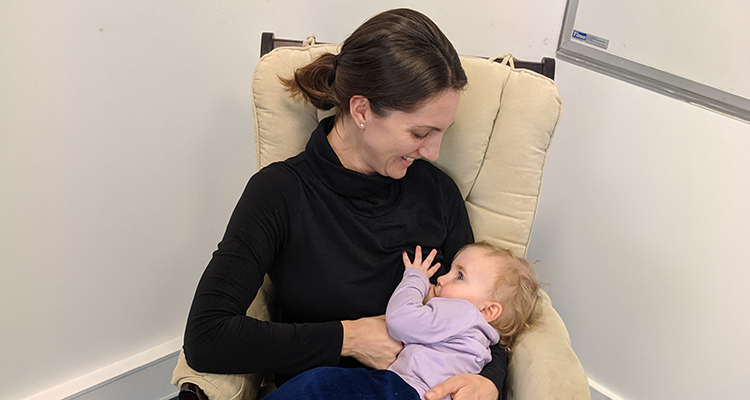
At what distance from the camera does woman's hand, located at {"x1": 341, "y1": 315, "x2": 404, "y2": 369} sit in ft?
4.28

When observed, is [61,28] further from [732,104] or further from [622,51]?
[732,104]

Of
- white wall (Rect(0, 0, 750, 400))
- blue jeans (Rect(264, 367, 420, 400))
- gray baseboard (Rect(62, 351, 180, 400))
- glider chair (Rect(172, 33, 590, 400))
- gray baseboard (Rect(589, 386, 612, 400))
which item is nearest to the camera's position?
blue jeans (Rect(264, 367, 420, 400))

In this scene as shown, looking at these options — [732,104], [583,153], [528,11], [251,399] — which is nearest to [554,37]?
[528,11]

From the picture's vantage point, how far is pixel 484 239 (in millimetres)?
1631

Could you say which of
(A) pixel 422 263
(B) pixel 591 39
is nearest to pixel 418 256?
(A) pixel 422 263

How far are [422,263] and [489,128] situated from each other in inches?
16.0

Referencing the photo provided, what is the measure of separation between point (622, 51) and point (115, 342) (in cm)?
188

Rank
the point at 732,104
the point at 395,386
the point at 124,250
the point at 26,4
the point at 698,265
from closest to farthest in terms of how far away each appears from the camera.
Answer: the point at 395,386, the point at 26,4, the point at 732,104, the point at 698,265, the point at 124,250

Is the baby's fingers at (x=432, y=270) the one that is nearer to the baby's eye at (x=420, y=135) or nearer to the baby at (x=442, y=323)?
the baby at (x=442, y=323)

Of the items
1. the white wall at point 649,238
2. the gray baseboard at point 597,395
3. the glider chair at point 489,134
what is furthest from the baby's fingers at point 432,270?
the gray baseboard at point 597,395

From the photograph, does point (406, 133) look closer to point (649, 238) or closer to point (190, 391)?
point (190, 391)

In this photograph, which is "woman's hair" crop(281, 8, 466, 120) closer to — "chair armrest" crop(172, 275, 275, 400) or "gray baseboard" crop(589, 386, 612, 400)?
"chair armrest" crop(172, 275, 275, 400)

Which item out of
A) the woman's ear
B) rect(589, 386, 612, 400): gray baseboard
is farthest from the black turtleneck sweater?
rect(589, 386, 612, 400): gray baseboard

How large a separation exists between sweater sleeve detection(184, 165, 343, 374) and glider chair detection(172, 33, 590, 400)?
0.79 feet
